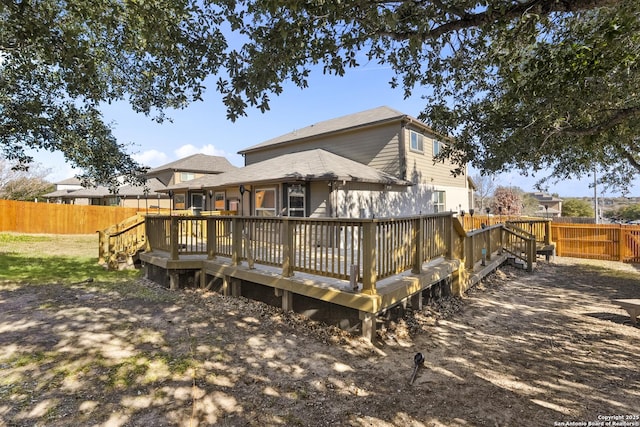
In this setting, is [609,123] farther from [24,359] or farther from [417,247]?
[24,359]

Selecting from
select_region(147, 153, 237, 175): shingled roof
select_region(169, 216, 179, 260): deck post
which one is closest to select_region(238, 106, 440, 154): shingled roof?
select_region(169, 216, 179, 260): deck post

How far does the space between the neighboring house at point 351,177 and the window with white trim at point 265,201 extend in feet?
0.13

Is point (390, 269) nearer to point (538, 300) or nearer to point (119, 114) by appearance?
point (538, 300)

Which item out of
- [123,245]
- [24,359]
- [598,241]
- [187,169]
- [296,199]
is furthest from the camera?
[187,169]

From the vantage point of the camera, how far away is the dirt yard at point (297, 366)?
9.87 feet

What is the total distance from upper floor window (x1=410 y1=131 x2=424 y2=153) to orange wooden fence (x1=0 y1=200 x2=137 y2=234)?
64.5 ft

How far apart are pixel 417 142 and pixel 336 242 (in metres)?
11.2

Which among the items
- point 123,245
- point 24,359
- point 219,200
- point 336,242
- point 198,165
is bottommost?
point 24,359

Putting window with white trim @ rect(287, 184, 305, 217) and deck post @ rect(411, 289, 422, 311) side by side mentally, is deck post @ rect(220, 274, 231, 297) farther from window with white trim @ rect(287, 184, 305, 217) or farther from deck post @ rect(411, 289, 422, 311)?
window with white trim @ rect(287, 184, 305, 217)

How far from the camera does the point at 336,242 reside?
187 inches

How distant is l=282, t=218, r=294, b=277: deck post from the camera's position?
5.41 metres

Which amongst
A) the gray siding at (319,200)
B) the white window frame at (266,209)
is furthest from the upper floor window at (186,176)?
the gray siding at (319,200)

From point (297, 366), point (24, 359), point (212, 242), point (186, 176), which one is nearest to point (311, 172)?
point (212, 242)

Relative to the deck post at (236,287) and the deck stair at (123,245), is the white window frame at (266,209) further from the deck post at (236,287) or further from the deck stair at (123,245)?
the deck post at (236,287)
